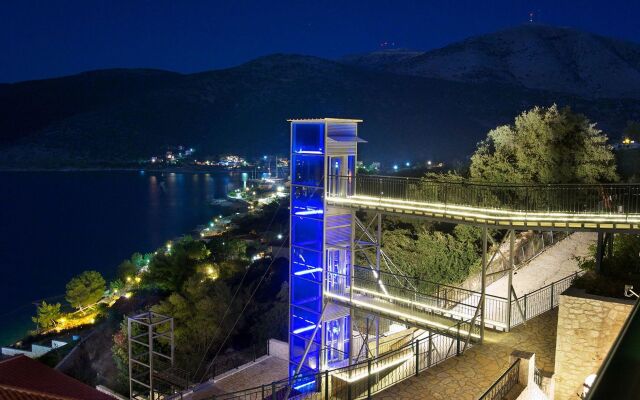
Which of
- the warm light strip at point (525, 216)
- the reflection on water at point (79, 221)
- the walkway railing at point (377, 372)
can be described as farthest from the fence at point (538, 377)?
the reflection on water at point (79, 221)

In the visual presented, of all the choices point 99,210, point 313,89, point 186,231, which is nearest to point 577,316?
point 186,231

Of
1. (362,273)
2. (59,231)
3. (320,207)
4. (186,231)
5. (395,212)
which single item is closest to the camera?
(395,212)

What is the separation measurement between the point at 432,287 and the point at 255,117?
492 ft

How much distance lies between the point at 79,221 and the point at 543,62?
12234 centimetres

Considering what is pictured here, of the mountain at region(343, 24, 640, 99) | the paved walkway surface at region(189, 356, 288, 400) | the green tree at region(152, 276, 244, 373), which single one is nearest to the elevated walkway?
the paved walkway surface at region(189, 356, 288, 400)

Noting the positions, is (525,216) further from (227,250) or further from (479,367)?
(227,250)

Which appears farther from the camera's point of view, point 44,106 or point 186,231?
point 44,106

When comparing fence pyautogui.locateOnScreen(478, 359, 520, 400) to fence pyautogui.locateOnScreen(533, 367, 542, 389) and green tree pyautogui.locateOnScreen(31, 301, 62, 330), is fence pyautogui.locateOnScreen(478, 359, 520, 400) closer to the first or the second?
fence pyautogui.locateOnScreen(533, 367, 542, 389)

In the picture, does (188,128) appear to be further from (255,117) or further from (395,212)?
(395,212)

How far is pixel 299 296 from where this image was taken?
56.7 feet

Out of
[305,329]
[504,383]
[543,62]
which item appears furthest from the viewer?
[543,62]

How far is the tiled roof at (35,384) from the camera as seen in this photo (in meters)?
12.4

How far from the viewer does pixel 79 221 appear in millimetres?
100500

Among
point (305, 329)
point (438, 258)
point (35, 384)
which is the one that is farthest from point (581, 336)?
point (35, 384)
